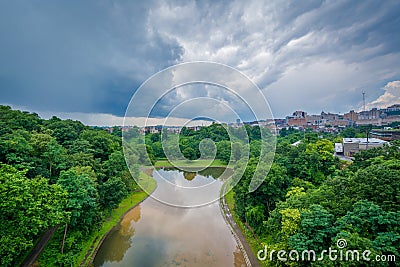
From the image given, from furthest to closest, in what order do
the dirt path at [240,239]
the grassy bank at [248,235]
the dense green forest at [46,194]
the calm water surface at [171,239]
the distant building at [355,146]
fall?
the distant building at [355,146]
the grassy bank at [248,235]
the calm water surface at [171,239]
the dirt path at [240,239]
the dense green forest at [46,194]

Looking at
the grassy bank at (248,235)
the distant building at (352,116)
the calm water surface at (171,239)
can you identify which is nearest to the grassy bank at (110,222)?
the calm water surface at (171,239)

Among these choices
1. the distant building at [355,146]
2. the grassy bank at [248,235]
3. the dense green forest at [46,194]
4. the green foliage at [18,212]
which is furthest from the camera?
the distant building at [355,146]

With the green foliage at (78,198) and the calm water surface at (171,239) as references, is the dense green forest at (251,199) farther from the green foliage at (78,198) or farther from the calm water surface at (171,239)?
the calm water surface at (171,239)

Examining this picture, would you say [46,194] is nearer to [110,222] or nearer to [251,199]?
[110,222]

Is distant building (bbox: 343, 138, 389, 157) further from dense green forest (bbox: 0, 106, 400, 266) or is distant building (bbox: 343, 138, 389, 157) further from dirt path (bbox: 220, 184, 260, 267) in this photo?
dirt path (bbox: 220, 184, 260, 267)

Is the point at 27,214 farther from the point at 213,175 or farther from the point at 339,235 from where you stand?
the point at 213,175

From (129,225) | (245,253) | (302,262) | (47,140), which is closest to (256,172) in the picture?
(245,253)

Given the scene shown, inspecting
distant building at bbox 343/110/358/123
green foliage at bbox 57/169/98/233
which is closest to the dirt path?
green foliage at bbox 57/169/98/233
